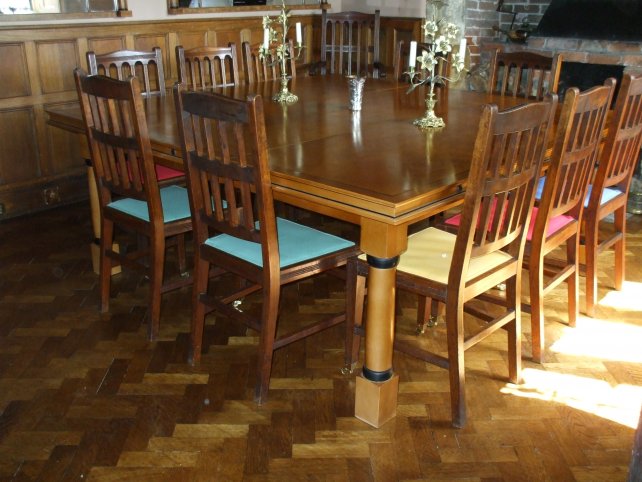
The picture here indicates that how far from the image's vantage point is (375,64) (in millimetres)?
4535

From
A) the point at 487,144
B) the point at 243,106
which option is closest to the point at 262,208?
the point at 243,106

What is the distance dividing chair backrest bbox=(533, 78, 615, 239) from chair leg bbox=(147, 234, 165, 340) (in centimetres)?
138

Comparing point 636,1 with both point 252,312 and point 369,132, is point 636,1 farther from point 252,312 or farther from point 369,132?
point 252,312

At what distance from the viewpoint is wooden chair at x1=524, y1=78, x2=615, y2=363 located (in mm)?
2143

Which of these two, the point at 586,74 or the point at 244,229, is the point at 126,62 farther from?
the point at 586,74

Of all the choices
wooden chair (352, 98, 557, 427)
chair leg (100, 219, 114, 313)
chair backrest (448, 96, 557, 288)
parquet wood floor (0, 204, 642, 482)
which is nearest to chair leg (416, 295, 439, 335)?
parquet wood floor (0, 204, 642, 482)

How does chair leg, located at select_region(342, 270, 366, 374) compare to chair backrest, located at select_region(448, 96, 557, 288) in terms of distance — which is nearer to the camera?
chair backrest, located at select_region(448, 96, 557, 288)

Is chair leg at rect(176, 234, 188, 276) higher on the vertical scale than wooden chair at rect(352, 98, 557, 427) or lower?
lower

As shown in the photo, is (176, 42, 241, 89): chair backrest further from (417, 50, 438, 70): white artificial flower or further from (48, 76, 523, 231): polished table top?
(417, 50, 438, 70): white artificial flower

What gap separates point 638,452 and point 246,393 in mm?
1474

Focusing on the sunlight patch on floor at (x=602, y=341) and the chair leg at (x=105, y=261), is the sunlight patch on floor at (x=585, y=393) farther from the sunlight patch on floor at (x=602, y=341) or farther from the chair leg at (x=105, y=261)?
the chair leg at (x=105, y=261)

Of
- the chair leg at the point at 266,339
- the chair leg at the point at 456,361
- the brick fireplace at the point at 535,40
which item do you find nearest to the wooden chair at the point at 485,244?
the chair leg at the point at 456,361

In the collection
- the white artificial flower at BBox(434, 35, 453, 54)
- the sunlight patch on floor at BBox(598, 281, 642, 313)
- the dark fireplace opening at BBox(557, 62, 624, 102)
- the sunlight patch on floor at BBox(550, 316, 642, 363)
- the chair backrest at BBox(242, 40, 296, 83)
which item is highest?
the white artificial flower at BBox(434, 35, 453, 54)

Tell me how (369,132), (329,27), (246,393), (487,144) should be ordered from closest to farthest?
1. (487,144)
2. (246,393)
3. (369,132)
4. (329,27)
